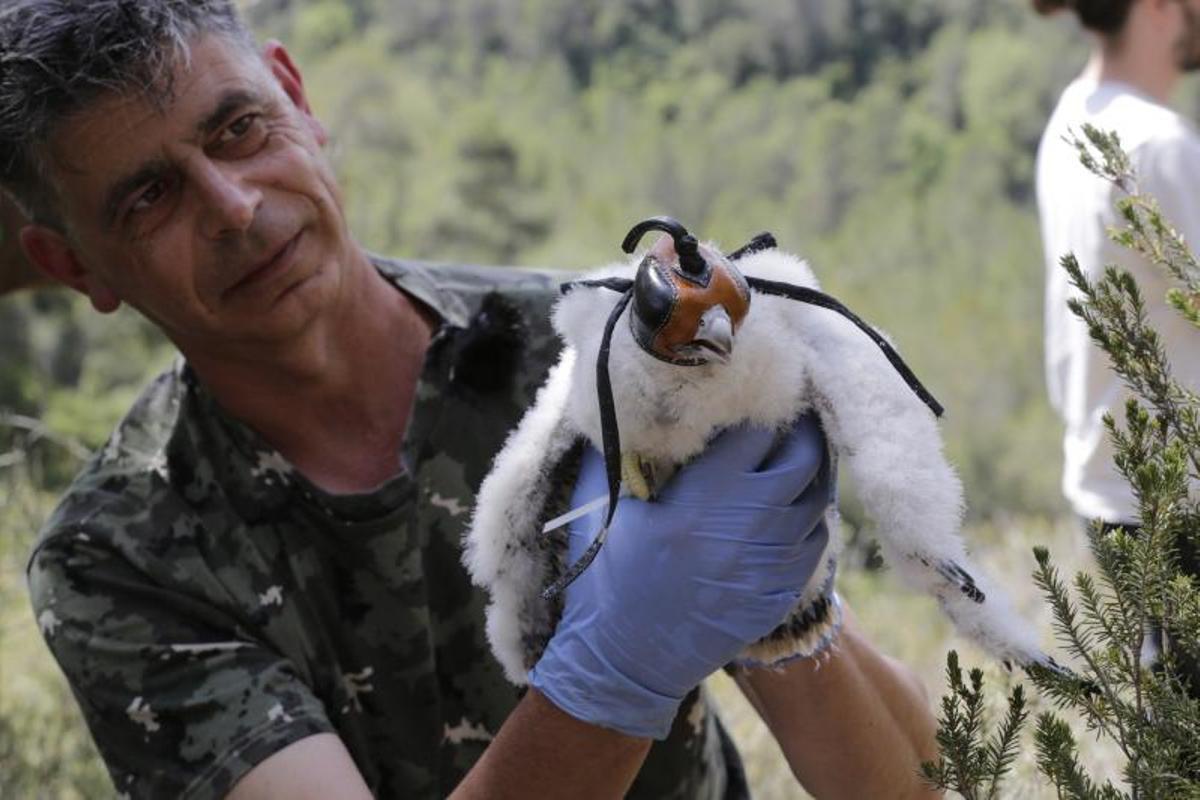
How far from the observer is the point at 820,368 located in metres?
1.37

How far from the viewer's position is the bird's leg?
4.73 feet

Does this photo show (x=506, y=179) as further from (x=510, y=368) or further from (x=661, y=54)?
(x=510, y=368)

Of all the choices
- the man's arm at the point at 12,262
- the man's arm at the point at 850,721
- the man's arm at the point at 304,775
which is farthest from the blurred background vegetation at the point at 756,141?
the man's arm at the point at 304,775

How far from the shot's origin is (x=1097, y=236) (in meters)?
3.32

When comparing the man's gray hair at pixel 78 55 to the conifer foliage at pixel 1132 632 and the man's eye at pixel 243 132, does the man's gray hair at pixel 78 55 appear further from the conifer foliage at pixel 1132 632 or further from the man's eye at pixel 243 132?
the conifer foliage at pixel 1132 632

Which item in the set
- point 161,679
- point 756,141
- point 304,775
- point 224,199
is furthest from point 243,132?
point 756,141

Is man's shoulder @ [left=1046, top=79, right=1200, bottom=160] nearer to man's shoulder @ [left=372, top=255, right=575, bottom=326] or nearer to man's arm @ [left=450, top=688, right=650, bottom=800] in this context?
man's shoulder @ [left=372, top=255, right=575, bottom=326]

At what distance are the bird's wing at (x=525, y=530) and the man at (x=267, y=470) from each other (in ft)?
0.62

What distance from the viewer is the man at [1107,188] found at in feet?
10.6

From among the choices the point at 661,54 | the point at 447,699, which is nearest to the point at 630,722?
the point at 447,699

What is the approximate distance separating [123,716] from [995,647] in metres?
1.31

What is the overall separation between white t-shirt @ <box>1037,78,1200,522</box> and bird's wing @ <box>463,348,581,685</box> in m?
1.83

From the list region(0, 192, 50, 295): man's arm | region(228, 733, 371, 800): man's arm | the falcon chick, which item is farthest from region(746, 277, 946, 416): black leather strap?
region(0, 192, 50, 295): man's arm

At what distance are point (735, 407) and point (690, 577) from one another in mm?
200
